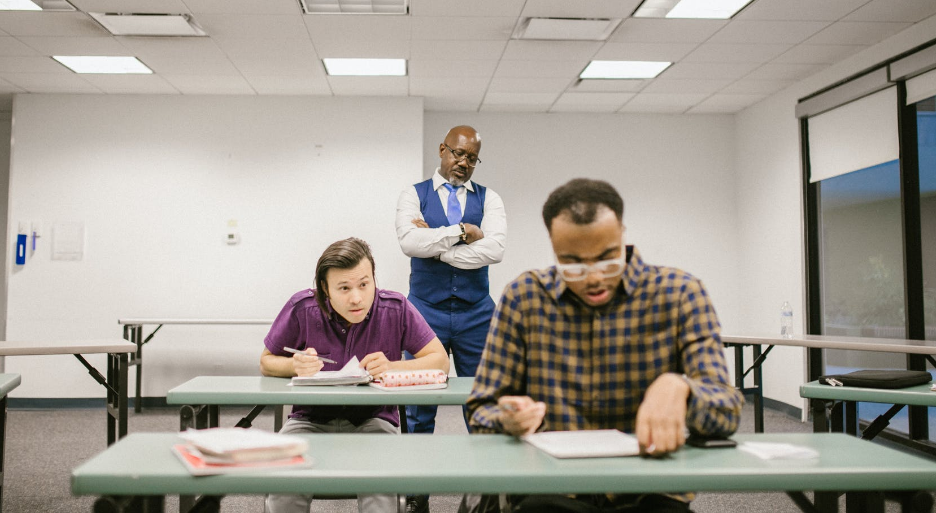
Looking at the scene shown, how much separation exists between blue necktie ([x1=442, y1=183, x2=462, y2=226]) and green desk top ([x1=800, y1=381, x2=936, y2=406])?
1612mm

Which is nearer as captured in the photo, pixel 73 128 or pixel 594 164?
pixel 73 128

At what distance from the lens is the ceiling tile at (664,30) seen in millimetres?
3986

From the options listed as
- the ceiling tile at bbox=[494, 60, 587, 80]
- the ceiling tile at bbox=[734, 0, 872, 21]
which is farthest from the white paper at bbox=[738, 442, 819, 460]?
the ceiling tile at bbox=[494, 60, 587, 80]

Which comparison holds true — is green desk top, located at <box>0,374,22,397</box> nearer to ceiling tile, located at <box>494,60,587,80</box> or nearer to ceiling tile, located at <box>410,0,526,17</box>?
ceiling tile, located at <box>410,0,526,17</box>

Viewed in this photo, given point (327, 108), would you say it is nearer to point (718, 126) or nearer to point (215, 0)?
point (215, 0)

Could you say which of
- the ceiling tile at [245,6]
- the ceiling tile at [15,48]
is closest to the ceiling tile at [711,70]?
the ceiling tile at [245,6]

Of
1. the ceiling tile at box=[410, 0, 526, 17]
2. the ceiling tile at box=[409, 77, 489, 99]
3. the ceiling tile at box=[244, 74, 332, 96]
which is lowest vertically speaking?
the ceiling tile at box=[410, 0, 526, 17]

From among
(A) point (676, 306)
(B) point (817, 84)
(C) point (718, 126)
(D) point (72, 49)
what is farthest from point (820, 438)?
(C) point (718, 126)

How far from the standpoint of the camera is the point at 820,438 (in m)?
1.37

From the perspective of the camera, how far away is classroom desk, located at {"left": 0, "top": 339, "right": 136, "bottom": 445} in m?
2.87

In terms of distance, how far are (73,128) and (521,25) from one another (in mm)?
4053

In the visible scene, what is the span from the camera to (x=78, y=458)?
3799 millimetres

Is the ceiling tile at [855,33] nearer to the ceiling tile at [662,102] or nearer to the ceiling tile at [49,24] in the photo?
the ceiling tile at [662,102]

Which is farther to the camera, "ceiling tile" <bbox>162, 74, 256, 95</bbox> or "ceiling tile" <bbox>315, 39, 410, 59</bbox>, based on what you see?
"ceiling tile" <bbox>162, 74, 256, 95</bbox>
